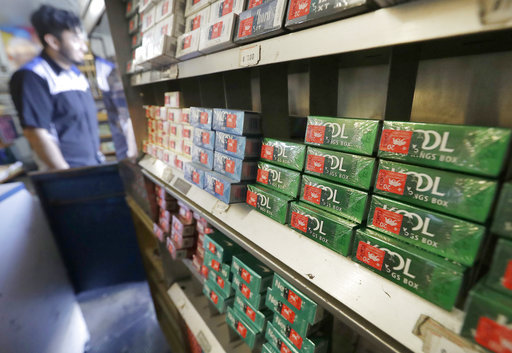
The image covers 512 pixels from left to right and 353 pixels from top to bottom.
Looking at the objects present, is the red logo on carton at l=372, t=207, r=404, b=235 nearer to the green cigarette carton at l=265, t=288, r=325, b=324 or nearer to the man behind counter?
the green cigarette carton at l=265, t=288, r=325, b=324

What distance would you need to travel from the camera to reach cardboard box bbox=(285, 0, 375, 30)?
0.41 metres

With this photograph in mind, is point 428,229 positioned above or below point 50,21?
below

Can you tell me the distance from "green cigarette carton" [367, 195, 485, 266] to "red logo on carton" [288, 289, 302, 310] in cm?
32

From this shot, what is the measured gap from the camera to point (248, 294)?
2.96ft

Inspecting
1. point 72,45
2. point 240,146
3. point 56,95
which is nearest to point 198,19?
point 240,146

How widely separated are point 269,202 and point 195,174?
0.44m

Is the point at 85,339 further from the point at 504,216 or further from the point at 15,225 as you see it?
the point at 504,216

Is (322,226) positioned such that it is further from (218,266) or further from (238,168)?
(218,266)

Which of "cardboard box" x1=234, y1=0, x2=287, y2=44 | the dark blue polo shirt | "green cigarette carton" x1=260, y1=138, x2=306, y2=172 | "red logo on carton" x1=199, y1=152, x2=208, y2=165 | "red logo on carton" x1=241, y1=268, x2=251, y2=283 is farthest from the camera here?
the dark blue polo shirt

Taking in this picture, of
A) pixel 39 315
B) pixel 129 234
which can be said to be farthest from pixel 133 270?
pixel 39 315

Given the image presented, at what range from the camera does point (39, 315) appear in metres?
1.71

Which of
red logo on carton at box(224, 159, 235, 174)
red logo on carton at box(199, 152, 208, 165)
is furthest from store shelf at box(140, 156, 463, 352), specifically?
red logo on carton at box(199, 152, 208, 165)

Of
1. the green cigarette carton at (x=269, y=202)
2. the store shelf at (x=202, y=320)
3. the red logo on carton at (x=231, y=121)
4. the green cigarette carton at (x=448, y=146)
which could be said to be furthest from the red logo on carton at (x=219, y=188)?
the store shelf at (x=202, y=320)

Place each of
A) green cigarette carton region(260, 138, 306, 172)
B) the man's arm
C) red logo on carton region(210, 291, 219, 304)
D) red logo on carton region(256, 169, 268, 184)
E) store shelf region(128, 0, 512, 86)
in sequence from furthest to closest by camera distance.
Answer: the man's arm, red logo on carton region(210, 291, 219, 304), red logo on carton region(256, 169, 268, 184), green cigarette carton region(260, 138, 306, 172), store shelf region(128, 0, 512, 86)
